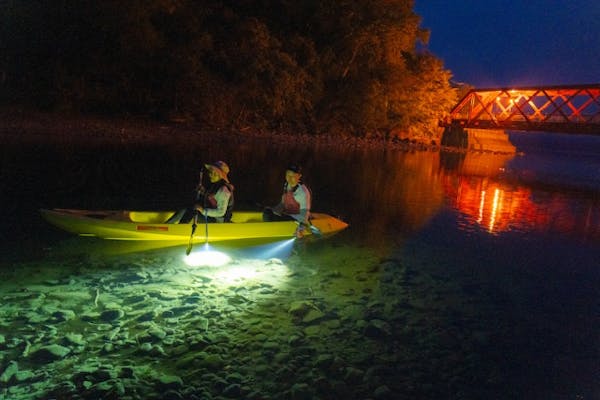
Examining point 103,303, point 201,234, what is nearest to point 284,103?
point 201,234

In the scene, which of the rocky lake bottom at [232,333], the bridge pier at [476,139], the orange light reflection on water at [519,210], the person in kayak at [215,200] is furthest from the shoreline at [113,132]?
the bridge pier at [476,139]

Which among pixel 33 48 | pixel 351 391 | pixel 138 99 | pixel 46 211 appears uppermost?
pixel 33 48

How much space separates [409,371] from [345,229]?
7.31 meters

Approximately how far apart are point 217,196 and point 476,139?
5965 centimetres

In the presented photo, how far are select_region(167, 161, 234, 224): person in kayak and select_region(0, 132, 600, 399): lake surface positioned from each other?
106cm

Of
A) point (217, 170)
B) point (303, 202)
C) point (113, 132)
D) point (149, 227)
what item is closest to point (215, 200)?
point (217, 170)

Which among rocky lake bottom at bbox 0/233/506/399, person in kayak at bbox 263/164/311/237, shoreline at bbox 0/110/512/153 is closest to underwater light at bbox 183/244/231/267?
rocky lake bottom at bbox 0/233/506/399

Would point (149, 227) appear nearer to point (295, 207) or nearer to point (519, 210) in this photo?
point (295, 207)

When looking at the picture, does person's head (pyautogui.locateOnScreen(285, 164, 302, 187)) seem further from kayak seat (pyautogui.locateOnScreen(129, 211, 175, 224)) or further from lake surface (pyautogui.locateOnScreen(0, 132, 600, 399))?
kayak seat (pyautogui.locateOnScreen(129, 211, 175, 224))

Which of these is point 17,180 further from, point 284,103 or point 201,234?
point 284,103

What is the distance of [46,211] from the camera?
9.80 meters

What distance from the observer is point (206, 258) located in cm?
933

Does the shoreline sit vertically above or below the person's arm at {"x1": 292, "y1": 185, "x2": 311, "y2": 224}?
above

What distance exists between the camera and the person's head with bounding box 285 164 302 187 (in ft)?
34.0
